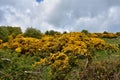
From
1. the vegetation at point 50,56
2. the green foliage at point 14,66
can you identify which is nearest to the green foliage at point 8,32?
the vegetation at point 50,56

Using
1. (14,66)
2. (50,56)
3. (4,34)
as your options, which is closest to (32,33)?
(4,34)

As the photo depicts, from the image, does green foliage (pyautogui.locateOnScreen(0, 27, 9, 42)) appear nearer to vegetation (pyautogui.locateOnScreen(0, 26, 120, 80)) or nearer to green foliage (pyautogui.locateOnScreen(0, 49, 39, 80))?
vegetation (pyautogui.locateOnScreen(0, 26, 120, 80))

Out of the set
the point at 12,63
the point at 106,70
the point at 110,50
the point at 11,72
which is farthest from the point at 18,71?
the point at 106,70

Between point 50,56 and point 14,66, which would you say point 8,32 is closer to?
point 50,56

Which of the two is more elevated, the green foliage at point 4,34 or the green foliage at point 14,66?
the green foliage at point 4,34

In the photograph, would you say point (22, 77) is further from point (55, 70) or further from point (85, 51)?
point (85, 51)

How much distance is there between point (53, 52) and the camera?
55.6ft

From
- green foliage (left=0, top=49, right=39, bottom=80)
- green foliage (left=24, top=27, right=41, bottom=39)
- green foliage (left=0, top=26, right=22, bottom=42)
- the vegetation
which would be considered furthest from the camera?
green foliage (left=24, top=27, right=41, bottom=39)

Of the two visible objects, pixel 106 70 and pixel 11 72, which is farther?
pixel 11 72

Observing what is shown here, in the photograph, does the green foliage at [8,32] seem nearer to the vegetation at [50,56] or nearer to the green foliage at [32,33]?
the vegetation at [50,56]

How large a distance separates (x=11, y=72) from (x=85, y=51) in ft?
10.6

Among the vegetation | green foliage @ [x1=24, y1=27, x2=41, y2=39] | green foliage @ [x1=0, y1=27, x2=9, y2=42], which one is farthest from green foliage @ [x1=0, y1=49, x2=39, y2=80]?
green foliage @ [x1=24, y1=27, x2=41, y2=39]

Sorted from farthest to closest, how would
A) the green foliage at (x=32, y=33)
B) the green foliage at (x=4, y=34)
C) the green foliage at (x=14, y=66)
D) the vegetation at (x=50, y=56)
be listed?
the green foliage at (x=32, y=33)
the green foliage at (x=4, y=34)
the green foliage at (x=14, y=66)
the vegetation at (x=50, y=56)

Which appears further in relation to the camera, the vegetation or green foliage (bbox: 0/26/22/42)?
green foliage (bbox: 0/26/22/42)
